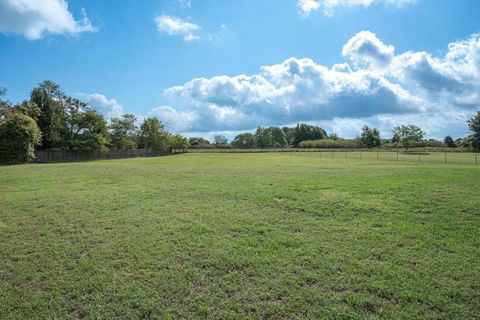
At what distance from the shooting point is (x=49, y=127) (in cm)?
5188

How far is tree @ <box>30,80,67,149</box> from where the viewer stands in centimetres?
5184

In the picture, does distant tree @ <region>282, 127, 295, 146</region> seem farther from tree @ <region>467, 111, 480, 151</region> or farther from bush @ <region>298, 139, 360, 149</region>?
tree @ <region>467, 111, 480, 151</region>

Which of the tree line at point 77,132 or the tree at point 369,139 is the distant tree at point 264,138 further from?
the tree at point 369,139

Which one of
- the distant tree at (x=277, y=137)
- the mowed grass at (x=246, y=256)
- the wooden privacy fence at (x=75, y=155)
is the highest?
the distant tree at (x=277, y=137)

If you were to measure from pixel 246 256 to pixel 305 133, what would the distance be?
134927 millimetres

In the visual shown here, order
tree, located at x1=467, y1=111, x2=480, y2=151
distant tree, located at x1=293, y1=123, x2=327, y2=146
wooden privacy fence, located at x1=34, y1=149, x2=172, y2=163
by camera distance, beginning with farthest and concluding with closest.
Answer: distant tree, located at x1=293, y1=123, x2=327, y2=146 → tree, located at x1=467, y1=111, x2=480, y2=151 → wooden privacy fence, located at x1=34, y1=149, x2=172, y2=163

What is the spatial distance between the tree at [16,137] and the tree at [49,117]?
44.3 ft

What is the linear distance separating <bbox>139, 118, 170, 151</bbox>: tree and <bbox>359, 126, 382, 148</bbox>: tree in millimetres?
75491

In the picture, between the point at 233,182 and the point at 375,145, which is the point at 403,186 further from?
the point at 375,145

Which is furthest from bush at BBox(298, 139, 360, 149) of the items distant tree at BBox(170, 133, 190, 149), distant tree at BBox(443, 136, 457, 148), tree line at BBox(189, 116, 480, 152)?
distant tree at BBox(170, 133, 190, 149)

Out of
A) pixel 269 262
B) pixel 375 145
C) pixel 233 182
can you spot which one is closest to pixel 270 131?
pixel 375 145

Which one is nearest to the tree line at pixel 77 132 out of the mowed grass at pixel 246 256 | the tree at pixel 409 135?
the tree at pixel 409 135

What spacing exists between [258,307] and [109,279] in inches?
111

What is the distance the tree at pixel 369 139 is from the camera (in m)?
115
